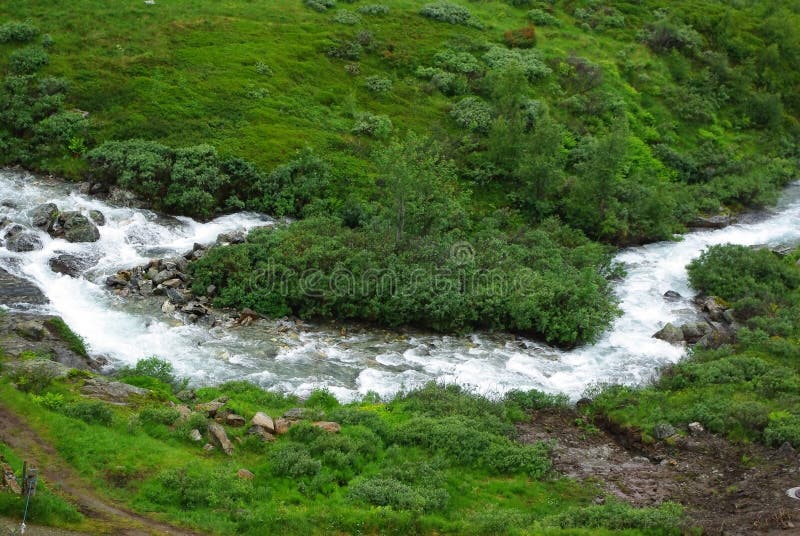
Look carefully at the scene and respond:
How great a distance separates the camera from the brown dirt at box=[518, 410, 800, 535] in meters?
25.3

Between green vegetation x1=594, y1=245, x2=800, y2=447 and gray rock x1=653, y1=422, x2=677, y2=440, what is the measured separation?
0.75 feet

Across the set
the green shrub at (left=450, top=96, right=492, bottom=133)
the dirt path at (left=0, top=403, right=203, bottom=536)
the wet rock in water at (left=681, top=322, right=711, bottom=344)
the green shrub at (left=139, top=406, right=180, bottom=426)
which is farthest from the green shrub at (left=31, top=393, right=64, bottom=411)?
the green shrub at (left=450, top=96, right=492, bottom=133)

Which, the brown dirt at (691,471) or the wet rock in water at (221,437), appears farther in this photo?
the wet rock in water at (221,437)

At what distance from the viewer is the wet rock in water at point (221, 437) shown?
26.3 m

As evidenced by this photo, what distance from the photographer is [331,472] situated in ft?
85.4

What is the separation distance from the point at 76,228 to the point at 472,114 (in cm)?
2928

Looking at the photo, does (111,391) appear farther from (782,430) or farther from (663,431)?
(782,430)

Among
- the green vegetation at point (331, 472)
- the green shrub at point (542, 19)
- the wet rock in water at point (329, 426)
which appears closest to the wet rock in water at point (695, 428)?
the green vegetation at point (331, 472)

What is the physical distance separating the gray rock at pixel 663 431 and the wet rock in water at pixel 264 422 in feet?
49.1

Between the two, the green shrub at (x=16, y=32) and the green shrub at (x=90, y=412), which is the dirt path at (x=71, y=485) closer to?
the green shrub at (x=90, y=412)

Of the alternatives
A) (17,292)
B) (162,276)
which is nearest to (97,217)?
(162,276)

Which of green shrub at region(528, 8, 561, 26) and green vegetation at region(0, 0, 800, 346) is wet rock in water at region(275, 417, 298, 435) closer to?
green vegetation at region(0, 0, 800, 346)

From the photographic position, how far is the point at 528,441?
30422mm

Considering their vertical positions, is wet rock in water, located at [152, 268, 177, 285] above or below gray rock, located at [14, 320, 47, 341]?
below
